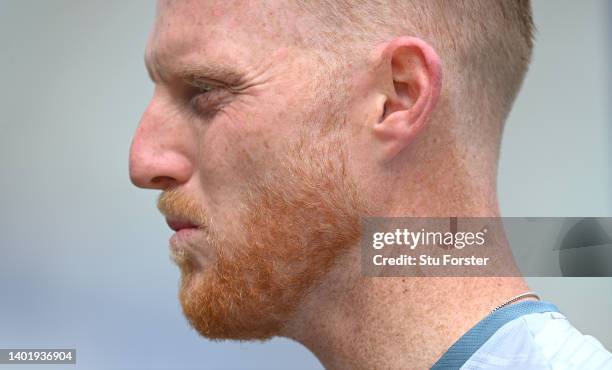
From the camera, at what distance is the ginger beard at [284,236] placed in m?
0.99

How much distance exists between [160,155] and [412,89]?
0.37 meters

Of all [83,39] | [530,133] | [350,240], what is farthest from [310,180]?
[83,39]

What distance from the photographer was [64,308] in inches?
66.3

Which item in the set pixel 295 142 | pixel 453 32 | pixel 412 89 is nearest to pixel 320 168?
pixel 295 142

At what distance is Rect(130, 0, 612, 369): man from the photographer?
985 mm

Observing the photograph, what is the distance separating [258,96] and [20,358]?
98 cm

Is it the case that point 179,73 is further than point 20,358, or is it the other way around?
point 20,358

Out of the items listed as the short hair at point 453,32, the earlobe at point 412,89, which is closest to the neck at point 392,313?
the earlobe at point 412,89

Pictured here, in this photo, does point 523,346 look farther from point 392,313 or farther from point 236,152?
point 236,152

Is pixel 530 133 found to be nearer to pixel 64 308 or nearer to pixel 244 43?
pixel 244 43

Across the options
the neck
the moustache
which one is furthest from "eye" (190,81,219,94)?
the neck

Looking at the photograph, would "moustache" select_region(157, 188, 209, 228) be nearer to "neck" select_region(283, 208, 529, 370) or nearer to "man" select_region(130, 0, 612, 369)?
Answer: "man" select_region(130, 0, 612, 369)

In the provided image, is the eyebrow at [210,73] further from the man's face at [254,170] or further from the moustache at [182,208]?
the moustache at [182,208]

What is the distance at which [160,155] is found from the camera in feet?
3.39
